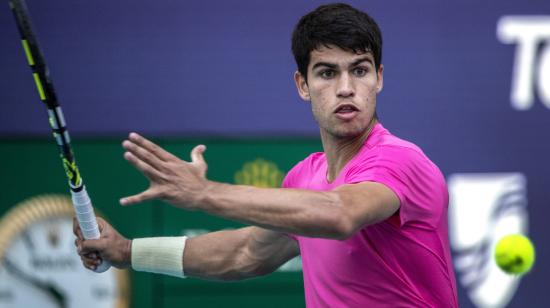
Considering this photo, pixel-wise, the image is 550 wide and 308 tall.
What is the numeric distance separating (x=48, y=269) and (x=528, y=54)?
2.39m

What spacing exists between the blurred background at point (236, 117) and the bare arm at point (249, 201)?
6.55ft

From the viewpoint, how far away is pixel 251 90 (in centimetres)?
459

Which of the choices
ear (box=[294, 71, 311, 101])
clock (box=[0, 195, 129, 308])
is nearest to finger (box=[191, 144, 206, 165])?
ear (box=[294, 71, 311, 101])

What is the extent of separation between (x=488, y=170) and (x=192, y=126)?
138cm

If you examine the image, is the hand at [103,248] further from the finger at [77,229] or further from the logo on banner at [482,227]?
the logo on banner at [482,227]

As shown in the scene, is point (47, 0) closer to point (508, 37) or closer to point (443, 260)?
point (508, 37)

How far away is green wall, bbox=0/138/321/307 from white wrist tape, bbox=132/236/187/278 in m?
1.20

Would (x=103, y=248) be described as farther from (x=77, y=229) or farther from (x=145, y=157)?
(x=145, y=157)

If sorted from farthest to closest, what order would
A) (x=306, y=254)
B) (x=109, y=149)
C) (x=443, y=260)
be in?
(x=109, y=149) → (x=306, y=254) → (x=443, y=260)

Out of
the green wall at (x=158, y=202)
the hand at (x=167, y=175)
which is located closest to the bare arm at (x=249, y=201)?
the hand at (x=167, y=175)

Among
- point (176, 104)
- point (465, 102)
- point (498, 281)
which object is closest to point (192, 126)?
point (176, 104)

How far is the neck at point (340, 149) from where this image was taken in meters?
2.97

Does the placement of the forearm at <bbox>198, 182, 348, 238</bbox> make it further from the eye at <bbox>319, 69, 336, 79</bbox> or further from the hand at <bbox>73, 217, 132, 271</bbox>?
the hand at <bbox>73, 217, 132, 271</bbox>

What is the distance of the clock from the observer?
174 inches
